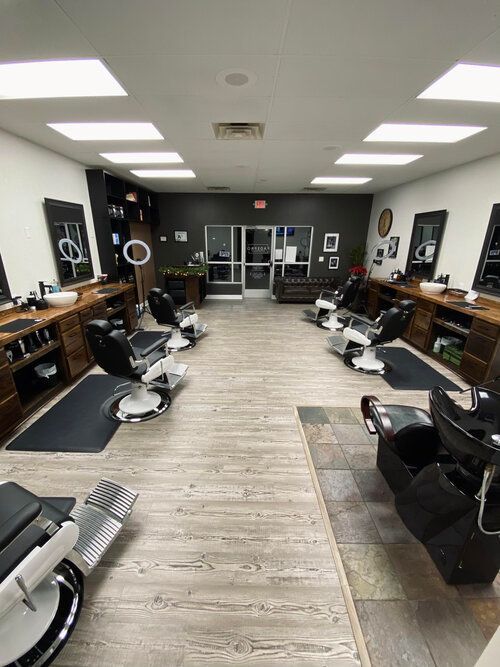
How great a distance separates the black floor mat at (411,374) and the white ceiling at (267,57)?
276 centimetres

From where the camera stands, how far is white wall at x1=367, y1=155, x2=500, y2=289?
380 centimetres

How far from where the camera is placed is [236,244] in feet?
24.9

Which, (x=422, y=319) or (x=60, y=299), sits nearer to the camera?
(x=60, y=299)

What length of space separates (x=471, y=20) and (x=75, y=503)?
3.60m

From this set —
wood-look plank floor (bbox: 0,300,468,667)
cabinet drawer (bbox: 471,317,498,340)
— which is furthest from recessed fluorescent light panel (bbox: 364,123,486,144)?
wood-look plank floor (bbox: 0,300,468,667)

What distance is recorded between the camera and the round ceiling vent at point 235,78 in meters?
1.94

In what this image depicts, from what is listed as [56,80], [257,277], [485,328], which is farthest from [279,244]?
[56,80]

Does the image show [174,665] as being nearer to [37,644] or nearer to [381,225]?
[37,644]

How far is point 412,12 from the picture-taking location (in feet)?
4.62

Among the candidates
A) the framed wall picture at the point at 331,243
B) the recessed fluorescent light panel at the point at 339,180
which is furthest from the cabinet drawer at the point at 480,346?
the framed wall picture at the point at 331,243

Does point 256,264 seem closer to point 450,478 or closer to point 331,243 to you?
point 331,243

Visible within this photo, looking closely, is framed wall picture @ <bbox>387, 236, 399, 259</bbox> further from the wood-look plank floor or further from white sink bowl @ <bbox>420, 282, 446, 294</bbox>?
the wood-look plank floor

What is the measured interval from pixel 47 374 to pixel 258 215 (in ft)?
20.3

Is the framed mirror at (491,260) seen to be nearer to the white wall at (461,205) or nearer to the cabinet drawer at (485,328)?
the white wall at (461,205)
